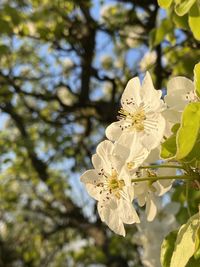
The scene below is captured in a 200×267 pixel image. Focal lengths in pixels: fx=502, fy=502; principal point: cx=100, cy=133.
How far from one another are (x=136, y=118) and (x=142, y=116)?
0.05ft

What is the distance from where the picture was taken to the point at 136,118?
115 cm

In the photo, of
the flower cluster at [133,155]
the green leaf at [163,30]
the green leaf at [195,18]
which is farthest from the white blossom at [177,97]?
the green leaf at [163,30]

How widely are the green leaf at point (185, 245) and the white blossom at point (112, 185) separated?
10 centimetres

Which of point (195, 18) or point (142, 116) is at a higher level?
point (195, 18)

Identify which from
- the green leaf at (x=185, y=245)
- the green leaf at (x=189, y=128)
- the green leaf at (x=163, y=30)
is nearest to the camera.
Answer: the green leaf at (x=189, y=128)

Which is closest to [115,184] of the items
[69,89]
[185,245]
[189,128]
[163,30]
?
[185,245]

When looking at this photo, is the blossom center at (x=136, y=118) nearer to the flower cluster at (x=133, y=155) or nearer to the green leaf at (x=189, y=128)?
the flower cluster at (x=133, y=155)

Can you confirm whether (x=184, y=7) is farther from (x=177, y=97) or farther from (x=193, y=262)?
(x=193, y=262)

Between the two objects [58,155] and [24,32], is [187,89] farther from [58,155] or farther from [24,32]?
[58,155]

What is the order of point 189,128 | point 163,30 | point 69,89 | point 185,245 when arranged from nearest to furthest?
point 189,128 → point 185,245 → point 163,30 → point 69,89

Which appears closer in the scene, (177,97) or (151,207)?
(177,97)

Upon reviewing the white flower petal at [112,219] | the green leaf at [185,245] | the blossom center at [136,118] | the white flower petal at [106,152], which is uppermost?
the blossom center at [136,118]

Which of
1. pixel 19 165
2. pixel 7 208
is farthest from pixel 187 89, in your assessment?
pixel 7 208

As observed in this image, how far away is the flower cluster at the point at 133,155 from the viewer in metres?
1.03
